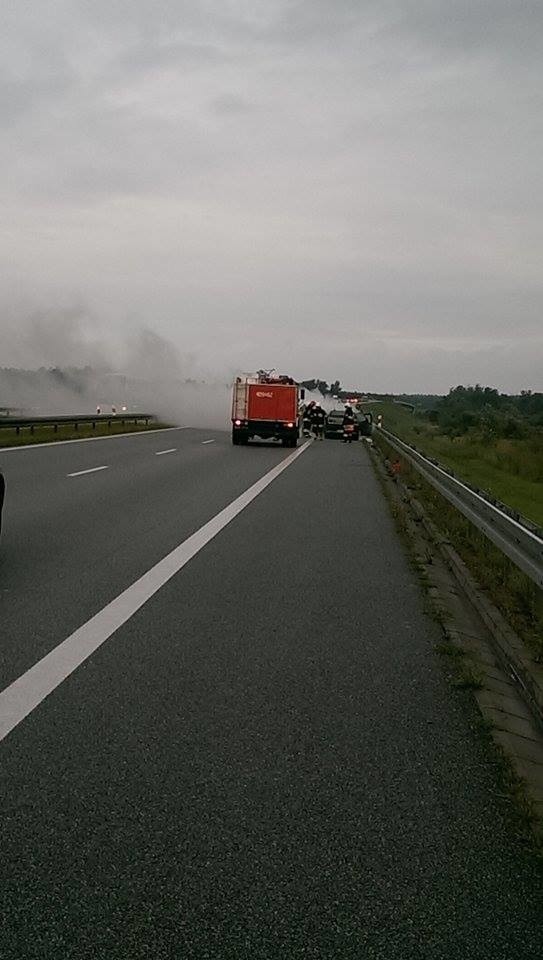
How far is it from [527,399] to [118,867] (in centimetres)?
19164

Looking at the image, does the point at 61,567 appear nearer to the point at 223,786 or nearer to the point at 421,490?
the point at 223,786

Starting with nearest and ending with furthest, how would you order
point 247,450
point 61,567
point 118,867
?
point 118,867 → point 61,567 → point 247,450

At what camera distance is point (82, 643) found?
7.28 meters

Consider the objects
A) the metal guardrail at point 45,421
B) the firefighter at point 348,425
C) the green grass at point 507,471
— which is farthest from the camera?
the firefighter at point 348,425

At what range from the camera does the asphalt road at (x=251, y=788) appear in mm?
3488

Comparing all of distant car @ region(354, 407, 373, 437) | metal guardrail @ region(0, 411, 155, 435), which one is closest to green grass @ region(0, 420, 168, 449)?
metal guardrail @ region(0, 411, 155, 435)

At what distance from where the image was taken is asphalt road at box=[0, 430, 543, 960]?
3488 millimetres

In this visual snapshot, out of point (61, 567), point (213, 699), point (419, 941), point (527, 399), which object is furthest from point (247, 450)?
point (527, 399)

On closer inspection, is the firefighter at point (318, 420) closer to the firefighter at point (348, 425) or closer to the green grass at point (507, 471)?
the firefighter at point (348, 425)

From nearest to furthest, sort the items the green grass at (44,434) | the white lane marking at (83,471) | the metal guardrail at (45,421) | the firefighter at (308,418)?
1. the white lane marking at (83,471)
2. the green grass at (44,434)
3. the metal guardrail at (45,421)
4. the firefighter at (308,418)

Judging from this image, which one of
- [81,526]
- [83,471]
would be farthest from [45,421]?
[81,526]

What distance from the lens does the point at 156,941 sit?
11.0 ft

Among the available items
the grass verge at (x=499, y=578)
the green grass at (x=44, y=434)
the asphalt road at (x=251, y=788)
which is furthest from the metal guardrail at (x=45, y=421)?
the asphalt road at (x=251, y=788)

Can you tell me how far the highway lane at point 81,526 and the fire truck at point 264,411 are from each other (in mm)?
13512
